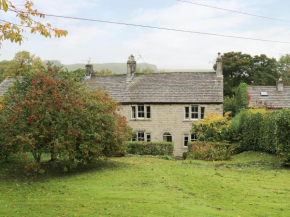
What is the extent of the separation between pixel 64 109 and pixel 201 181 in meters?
7.47

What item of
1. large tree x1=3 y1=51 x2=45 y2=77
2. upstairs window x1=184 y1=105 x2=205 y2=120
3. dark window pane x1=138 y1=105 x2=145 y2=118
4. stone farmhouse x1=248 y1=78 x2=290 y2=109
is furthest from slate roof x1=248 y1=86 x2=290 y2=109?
large tree x1=3 y1=51 x2=45 y2=77

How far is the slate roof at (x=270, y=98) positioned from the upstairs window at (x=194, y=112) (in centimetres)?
633

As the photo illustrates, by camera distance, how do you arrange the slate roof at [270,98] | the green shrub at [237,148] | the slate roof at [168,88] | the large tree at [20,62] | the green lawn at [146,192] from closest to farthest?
the green lawn at [146,192]
the green shrub at [237,148]
the slate roof at [168,88]
the slate roof at [270,98]
the large tree at [20,62]

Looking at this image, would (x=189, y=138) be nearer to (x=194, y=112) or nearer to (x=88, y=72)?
(x=194, y=112)

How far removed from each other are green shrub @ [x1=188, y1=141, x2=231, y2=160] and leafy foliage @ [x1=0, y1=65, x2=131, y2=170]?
794cm

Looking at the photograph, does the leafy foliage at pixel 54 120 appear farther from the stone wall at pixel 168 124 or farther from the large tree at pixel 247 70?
the large tree at pixel 247 70

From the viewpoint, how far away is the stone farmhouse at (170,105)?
110 ft

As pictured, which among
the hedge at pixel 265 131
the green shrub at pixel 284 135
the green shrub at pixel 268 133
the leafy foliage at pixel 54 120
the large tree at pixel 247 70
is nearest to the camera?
the leafy foliage at pixel 54 120

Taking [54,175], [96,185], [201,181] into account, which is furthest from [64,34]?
[54,175]

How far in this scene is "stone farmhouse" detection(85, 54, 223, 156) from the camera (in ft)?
110

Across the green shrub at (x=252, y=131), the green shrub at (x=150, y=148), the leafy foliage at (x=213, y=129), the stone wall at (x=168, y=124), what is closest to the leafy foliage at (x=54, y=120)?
the green shrub at (x=150, y=148)

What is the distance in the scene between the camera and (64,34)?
8.12 meters

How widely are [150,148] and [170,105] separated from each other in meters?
8.22

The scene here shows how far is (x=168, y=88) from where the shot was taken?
1383 inches
